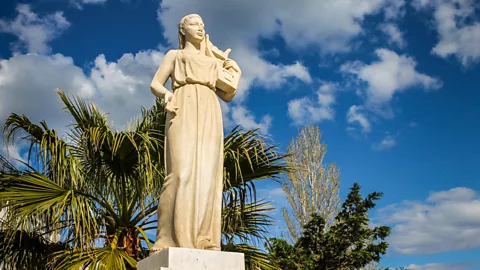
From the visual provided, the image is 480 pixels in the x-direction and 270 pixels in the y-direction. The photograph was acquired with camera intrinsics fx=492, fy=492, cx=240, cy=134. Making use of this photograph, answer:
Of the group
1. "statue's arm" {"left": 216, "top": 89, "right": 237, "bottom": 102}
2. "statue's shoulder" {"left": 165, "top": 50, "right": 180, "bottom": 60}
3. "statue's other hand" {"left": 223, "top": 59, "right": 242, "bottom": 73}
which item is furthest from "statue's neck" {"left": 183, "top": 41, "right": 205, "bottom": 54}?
"statue's arm" {"left": 216, "top": 89, "right": 237, "bottom": 102}

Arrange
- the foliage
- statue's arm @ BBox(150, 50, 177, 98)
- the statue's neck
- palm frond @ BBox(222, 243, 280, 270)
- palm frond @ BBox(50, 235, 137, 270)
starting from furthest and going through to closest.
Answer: the foliage
palm frond @ BBox(222, 243, 280, 270)
palm frond @ BBox(50, 235, 137, 270)
the statue's neck
statue's arm @ BBox(150, 50, 177, 98)

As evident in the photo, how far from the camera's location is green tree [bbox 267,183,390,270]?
10.7 m

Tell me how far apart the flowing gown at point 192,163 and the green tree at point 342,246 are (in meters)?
6.76

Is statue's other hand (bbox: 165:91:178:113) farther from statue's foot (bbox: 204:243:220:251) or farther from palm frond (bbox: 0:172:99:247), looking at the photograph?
palm frond (bbox: 0:172:99:247)

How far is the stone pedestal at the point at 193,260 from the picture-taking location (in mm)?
3453

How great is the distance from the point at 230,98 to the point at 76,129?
4130mm

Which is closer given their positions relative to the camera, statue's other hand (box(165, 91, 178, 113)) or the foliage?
statue's other hand (box(165, 91, 178, 113))

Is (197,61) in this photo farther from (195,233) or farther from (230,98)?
(195,233)

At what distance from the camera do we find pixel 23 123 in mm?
7793

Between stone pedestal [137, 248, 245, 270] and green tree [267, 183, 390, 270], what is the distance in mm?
7061

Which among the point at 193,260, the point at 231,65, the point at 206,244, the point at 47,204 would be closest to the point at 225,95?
the point at 231,65

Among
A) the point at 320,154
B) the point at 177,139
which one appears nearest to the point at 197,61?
the point at 177,139

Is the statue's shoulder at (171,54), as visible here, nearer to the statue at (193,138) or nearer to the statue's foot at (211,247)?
the statue at (193,138)

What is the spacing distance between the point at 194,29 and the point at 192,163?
1.38 meters
